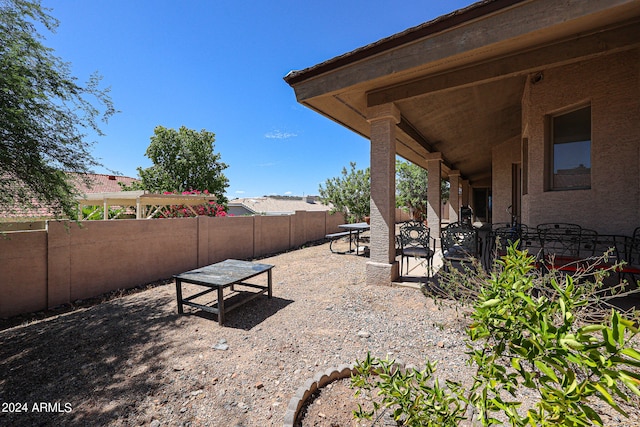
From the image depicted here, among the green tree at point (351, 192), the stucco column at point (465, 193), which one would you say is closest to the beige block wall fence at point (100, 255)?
the green tree at point (351, 192)

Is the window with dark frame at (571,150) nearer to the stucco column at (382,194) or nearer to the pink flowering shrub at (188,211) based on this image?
the stucco column at (382,194)

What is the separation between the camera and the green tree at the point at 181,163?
1881 cm

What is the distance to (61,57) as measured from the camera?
12.9 feet

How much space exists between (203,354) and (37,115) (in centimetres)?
407

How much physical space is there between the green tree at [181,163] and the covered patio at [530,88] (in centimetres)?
1633

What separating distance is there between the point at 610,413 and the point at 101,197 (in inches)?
435

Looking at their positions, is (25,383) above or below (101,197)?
below

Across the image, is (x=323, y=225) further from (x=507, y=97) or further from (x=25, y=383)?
(x=25, y=383)

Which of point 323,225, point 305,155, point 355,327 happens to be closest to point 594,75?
point 355,327

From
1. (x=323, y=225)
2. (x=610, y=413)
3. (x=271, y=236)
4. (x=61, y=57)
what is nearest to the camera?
(x=610, y=413)

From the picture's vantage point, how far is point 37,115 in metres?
3.70

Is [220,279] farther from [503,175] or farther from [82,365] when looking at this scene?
[503,175]

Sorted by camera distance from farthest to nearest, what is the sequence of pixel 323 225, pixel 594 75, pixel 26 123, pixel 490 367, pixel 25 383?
1. pixel 323 225
2. pixel 594 75
3. pixel 26 123
4. pixel 25 383
5. pixel 490 367

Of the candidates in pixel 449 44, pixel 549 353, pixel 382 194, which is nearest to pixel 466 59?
pixel 449 44
